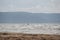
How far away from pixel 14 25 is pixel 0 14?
0.35m

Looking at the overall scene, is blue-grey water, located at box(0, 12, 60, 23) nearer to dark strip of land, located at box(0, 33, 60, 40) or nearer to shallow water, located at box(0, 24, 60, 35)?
shallow water, located at box(0, 24, 60, 35)

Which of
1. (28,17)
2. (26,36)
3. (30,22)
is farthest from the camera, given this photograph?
(28,17)

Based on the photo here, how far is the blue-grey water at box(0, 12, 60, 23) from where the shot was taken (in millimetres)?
1239

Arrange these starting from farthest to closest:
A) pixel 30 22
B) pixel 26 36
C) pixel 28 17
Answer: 1. pixel 28 17
2. pixel 30 22
3. pixel 26 36

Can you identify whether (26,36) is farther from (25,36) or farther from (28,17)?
(28,17)

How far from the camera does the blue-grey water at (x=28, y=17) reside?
4.07 feet

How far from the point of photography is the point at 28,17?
4.30 ft

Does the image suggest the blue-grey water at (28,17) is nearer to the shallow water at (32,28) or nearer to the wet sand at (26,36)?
the shallow water at (32,28)

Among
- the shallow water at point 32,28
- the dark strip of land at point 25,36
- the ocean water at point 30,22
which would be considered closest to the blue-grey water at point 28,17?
the ocean water at point 30,22
